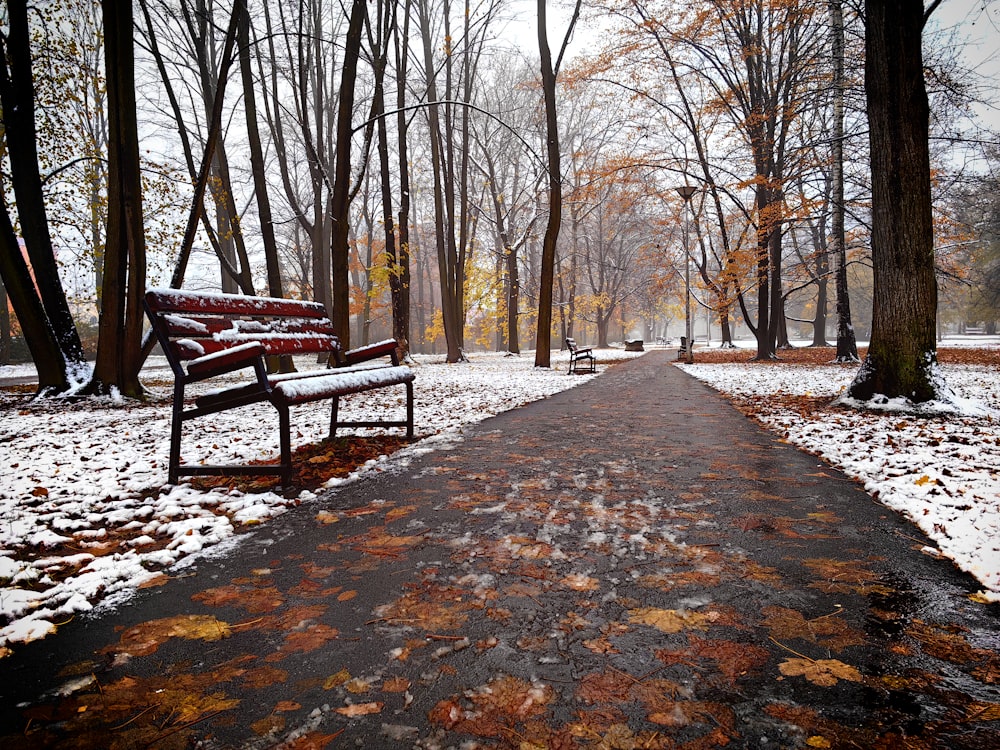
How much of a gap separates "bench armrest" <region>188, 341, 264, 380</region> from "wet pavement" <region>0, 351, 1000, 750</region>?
949 mm

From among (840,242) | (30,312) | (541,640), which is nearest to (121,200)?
(30,312)

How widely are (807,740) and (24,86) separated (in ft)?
39.8

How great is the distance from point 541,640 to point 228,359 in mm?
2449

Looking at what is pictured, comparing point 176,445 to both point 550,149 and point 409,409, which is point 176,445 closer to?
point 409,409

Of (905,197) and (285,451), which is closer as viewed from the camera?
(285,451)

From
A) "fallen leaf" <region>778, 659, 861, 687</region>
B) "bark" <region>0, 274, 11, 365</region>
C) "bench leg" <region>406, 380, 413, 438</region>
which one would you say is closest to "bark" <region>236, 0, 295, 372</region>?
"bench leg" <region>406, 380, 413, 438</region>

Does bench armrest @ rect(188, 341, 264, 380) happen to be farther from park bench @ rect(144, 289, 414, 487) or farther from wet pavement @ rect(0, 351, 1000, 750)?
wet pavement @ rect(0, 351, 1000, 750)

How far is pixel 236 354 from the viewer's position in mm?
3041

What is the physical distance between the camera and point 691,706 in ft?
4.13

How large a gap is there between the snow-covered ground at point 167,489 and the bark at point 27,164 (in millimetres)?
2420

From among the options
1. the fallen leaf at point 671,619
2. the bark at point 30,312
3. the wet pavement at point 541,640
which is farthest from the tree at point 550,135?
the fallen leaf at point 671,619

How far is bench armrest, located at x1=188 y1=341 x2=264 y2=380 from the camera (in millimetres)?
3035

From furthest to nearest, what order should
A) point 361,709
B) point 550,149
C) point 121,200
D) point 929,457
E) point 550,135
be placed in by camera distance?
point 550,149 → point 550,135 → point 121,200 → point 929,457 → point 361,709

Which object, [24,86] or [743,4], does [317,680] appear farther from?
[743,4]
